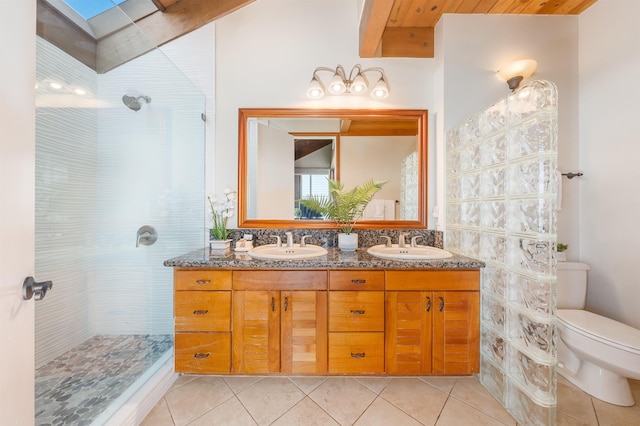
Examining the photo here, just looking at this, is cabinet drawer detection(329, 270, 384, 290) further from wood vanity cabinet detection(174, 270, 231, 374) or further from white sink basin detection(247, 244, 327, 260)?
wood vanity cabinet detection(174, 270, 231, 374)

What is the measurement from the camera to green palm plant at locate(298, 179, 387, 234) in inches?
72.3

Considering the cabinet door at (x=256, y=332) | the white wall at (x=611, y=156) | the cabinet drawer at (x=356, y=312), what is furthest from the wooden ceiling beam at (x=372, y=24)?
the cabinet door at (x=256, y=332)

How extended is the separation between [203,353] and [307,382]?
2.16 ft

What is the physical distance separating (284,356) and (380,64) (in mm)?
2270

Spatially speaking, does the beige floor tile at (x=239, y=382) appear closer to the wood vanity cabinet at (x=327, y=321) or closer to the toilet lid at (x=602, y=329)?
the wood vanity cabinet at (x=327, y=321)

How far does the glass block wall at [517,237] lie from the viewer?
3.58 ft

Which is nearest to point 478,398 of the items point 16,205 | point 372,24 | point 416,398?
point 416,398

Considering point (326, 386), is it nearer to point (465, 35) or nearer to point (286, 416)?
point (286, 416)

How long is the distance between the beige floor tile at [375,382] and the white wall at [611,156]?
158cm

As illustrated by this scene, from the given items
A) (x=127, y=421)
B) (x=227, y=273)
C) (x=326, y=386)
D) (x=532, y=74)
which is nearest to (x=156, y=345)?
(x=127, y=421)

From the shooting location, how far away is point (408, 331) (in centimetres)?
145

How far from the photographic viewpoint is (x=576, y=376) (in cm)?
148

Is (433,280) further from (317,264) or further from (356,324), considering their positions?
(317,264)

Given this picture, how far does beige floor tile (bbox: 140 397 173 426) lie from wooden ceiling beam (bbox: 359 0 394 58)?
8.70 feet
